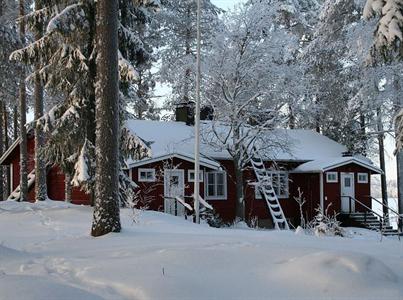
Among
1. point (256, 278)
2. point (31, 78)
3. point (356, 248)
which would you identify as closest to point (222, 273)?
point (256, 278)

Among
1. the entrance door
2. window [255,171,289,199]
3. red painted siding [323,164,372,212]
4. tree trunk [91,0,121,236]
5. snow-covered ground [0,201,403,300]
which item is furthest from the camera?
the entrance door

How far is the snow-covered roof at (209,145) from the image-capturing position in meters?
23.0

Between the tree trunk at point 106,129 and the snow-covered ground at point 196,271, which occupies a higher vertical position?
the tree trunk at point 106,129

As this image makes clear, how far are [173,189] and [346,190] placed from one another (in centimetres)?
960

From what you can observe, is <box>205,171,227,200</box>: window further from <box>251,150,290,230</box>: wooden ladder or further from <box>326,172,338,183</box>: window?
<box>326,172,338,183</box>: window

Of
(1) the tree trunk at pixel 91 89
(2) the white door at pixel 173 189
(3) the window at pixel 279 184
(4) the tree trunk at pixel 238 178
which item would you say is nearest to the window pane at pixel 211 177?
(4) the tree trunk at pixel 238 178

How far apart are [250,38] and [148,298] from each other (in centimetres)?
1913

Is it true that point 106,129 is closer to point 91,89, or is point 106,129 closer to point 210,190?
point 91,89

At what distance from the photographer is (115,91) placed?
10984 mm

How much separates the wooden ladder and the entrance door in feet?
12.5

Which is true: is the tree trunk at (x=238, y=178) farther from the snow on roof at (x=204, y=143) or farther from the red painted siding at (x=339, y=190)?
the red painted siding at (x=339, y=190)

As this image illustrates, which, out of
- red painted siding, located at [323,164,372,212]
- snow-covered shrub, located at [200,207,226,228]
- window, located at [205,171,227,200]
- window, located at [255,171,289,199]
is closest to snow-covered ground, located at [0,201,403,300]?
snow-covered shrub, located at [200,207,226,228]

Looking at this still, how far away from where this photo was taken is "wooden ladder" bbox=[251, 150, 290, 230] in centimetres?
2358

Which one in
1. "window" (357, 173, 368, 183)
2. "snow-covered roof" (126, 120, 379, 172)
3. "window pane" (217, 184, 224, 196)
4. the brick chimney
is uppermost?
the brick chimney
